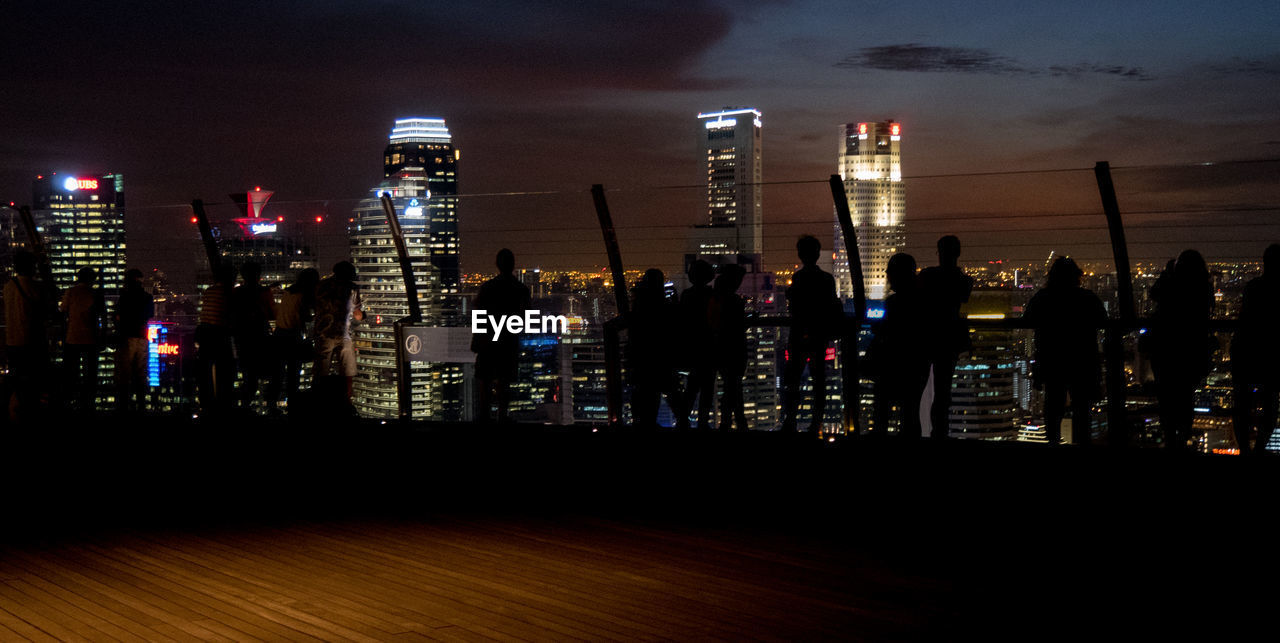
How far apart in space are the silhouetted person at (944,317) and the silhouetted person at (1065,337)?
0.48m

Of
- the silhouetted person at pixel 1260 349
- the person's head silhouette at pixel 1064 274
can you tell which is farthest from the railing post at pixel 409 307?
the silhouetted person at pixel 1260 349

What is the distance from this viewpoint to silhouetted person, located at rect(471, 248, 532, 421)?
9555mm

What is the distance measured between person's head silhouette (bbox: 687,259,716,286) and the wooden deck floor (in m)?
3.32

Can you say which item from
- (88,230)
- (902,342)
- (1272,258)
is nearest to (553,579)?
(902,342)

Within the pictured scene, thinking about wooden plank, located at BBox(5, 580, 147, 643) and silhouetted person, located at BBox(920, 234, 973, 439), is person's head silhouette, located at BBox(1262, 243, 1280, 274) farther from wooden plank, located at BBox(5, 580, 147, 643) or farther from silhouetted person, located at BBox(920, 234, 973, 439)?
wooden plank, located at BBox(5, 580, 147, 643)

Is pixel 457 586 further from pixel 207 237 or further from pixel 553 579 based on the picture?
pixel 207 237

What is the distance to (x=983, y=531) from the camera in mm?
5688

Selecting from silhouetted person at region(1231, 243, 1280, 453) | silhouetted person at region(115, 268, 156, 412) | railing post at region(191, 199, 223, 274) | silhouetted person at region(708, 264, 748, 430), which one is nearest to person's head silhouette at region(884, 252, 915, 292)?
silhouetted person at region(708, 264, 748, 430)

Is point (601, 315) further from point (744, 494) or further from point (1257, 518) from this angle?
point (1257, 518)

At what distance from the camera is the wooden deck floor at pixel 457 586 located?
13.6 ft

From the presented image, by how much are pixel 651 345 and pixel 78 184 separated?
30.6ft

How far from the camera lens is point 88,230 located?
1298 cm

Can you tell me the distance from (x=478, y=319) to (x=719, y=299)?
2.12m

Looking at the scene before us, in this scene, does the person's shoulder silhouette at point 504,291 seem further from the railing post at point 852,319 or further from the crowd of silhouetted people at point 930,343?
the railing post at point 852,319
